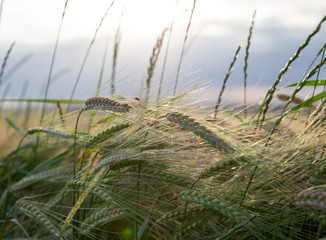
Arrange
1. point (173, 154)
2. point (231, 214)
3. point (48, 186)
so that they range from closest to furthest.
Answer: point (231, 214) < point (173, 154) < point (48, 186)

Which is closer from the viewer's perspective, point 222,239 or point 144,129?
point 222,239

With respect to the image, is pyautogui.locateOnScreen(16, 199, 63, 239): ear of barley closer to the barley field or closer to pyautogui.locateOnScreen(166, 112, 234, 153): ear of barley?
the barley field

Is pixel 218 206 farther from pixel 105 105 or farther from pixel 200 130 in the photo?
pixel 105 105

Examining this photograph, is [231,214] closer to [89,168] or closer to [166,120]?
[166,120]

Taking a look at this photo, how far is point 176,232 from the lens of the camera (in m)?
1.20

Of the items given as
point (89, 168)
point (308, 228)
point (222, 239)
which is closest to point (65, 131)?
point (89, 168)

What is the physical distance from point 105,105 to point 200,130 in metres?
0.41

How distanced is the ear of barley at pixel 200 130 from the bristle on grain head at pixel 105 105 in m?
0.20

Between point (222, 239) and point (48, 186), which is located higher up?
point (222, 239)

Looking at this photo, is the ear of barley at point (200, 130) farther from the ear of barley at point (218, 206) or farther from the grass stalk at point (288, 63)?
the grass stalk at point (288, 63)

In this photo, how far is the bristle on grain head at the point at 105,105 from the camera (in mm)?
1312

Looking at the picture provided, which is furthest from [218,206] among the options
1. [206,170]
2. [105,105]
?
[105,105]

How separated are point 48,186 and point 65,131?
786 mm

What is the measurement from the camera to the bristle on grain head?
4.30ft
